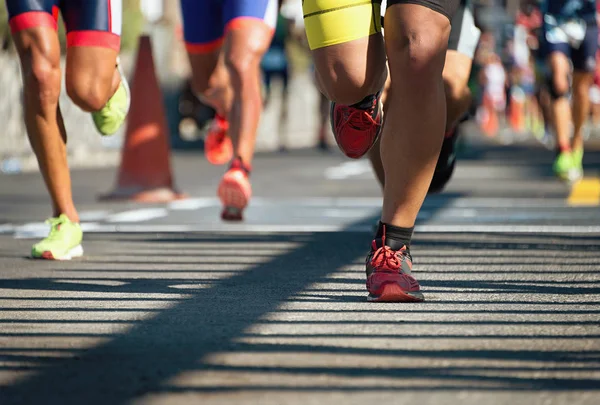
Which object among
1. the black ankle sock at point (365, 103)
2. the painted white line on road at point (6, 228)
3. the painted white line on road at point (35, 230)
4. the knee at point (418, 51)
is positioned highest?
the knee at point (418, 51)

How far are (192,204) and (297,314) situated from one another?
537 cm

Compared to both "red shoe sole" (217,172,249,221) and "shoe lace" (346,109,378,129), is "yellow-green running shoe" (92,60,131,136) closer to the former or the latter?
"red shoe sole" (217,172,249,221)

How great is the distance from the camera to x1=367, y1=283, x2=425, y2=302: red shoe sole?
428 centimetres

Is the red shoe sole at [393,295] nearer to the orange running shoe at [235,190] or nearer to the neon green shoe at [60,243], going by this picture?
the neon green shoe at [60,243]

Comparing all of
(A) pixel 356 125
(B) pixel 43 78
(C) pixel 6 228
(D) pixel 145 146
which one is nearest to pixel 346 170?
Answer: (D) pixel 145 146

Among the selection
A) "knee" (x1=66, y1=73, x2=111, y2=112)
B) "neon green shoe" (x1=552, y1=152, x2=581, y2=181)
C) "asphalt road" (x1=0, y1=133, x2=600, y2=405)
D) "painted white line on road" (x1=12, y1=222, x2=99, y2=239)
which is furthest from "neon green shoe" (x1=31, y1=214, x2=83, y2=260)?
"neon green shoe" (x1=552, y1=152, x2=581, y2=181)

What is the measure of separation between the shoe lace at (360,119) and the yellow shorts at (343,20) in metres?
0.27

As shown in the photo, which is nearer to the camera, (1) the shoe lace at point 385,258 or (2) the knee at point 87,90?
(1) the shoe lace at point 385,258

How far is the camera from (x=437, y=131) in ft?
14.8

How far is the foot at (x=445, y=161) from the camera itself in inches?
239

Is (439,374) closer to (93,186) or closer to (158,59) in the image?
(93,186)

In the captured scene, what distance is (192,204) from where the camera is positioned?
9312mm

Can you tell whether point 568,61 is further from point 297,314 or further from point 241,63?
point 297,314

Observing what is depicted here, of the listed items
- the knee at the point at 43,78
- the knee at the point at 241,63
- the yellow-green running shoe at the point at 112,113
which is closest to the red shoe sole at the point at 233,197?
the knee at the point at 241,63
